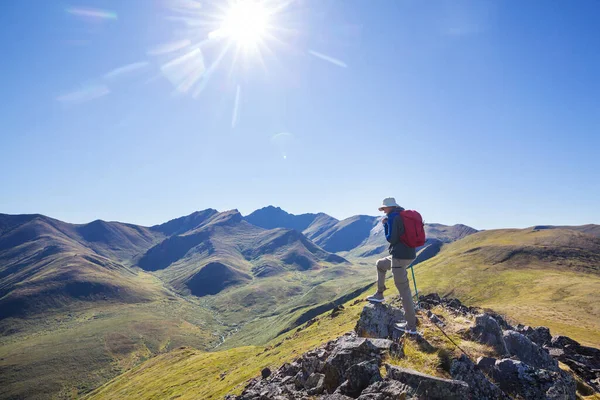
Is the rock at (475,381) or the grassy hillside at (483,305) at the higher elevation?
the rock at (475,381)

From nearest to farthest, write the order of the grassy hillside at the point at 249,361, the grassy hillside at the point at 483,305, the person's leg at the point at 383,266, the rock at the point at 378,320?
the grassy hillside at the point at 249,361, the person's leg at the point at 383,266, the rock at the point at 378,320, the grassy hillside at the point at 483,305

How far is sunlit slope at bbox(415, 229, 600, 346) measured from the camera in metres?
81.9

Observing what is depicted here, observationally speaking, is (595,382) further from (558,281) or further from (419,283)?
(419,283)

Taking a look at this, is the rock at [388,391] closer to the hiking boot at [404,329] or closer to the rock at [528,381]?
the hiking boot at [404,329]

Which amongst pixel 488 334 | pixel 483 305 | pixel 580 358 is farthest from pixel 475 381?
pixel 483 305

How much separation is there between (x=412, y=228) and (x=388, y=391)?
737cm

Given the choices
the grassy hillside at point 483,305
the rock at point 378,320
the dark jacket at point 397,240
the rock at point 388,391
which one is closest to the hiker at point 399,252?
the dark jacket at point 397,240

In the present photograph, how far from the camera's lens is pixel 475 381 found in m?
12.9

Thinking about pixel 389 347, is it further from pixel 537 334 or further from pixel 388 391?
pixel 537 334

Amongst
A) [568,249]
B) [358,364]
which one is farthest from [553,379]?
[568,249]

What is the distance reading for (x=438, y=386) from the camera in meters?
11.6

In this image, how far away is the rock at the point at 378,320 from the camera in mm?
18750

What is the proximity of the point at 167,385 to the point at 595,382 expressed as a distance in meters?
135

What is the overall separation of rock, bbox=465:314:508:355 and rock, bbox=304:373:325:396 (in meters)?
8.71
